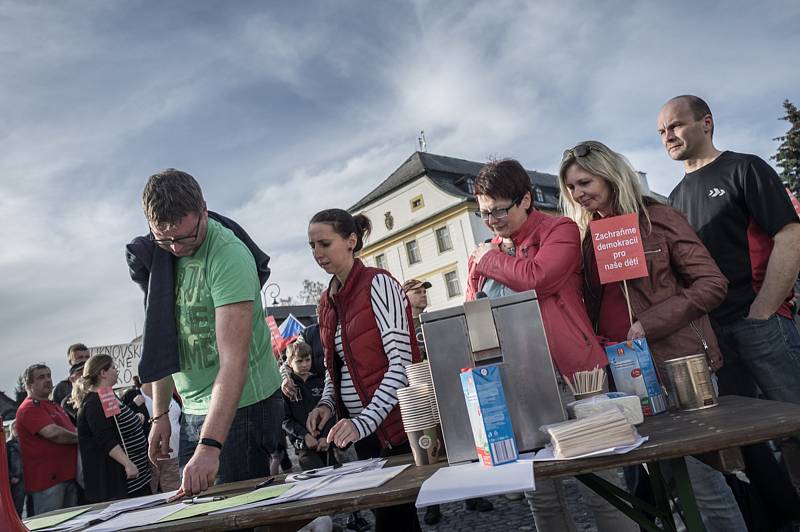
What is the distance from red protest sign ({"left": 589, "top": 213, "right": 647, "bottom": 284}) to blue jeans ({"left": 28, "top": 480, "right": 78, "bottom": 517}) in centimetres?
529

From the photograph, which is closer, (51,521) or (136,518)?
(136,518)

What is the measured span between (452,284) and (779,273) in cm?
2959

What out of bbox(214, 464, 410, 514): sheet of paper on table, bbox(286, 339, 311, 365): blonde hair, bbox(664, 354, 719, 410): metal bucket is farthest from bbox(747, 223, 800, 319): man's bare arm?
bbox(286, 339, 311, 365): blonde hair

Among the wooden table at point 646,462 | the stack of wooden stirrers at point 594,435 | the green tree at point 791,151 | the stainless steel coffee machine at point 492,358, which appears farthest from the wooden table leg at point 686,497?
the green tree at point 791,151

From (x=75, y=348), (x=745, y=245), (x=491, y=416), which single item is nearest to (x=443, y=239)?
(x=75, y=348)

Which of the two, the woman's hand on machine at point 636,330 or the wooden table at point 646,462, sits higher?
the woman's hand on machine at point 636,330

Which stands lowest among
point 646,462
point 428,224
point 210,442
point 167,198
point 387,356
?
point 646,462

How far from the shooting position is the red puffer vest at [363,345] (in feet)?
7.86

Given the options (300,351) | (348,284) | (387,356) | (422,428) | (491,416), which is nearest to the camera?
(491,416)

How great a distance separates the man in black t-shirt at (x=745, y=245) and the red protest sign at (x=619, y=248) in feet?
2.77

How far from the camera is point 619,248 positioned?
7.25 feet

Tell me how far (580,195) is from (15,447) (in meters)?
5.60

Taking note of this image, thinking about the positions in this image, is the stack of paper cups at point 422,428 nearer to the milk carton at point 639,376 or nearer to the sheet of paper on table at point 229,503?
the sheet of paper on table at point 229,503

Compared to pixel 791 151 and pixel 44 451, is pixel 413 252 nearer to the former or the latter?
pixel 791 151
